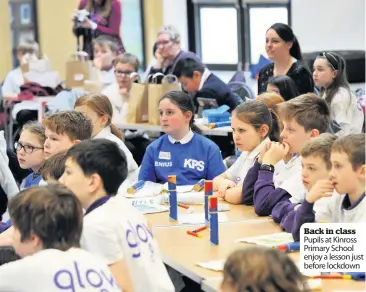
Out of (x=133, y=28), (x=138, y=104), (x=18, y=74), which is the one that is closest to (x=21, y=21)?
(x=18, y=74)

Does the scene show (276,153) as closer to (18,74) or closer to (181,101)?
(181,101)

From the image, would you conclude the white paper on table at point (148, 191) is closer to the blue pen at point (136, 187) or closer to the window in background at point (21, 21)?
the blue pen at point (136, 187)

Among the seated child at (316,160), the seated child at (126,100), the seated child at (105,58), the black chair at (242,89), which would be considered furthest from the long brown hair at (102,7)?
the seated child at (316,160)

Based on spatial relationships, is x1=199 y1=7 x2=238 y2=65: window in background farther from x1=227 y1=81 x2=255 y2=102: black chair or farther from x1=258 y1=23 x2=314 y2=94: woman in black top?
x1=258 y1=23 x2=314 y2=94: woman in black top

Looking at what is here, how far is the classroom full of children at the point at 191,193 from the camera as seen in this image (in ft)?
9.50

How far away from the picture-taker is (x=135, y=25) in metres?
11.9

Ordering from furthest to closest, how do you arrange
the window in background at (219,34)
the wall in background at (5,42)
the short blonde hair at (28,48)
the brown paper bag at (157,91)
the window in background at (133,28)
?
the window in background at (133,28), the window in background at (219,34), the wall in background at (5,42), the short blonde hair at (28,48), the brown paper bag at (157,91)

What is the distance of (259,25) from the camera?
10.9 meters

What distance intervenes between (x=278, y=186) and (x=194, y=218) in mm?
439

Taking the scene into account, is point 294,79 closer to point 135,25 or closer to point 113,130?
point 113,130

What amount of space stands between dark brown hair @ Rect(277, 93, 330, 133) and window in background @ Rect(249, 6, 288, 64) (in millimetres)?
6368

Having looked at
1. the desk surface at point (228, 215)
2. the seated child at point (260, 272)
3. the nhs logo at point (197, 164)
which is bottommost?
the desk surface at point (228, 215)

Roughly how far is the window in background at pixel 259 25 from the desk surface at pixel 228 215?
6.39 m

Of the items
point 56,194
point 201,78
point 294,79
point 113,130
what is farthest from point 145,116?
point 56,194
